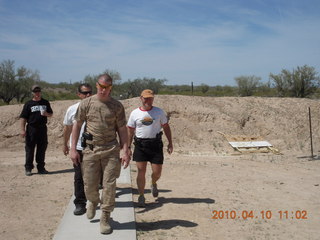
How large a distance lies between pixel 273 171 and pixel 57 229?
5.93m

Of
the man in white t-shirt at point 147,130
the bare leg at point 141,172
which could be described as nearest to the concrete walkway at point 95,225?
the bare leg at point 141,172

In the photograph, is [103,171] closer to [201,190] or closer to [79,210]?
[79,210]

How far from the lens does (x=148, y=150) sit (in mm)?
5238

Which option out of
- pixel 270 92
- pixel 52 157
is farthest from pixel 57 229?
pixel 270 92

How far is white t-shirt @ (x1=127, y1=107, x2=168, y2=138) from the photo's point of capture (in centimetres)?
519

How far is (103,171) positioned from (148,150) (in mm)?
1187

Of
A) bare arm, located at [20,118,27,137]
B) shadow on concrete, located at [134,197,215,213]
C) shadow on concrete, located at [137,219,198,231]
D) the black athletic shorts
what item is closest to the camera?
shadow on concrete, located at [137,219,198,231]

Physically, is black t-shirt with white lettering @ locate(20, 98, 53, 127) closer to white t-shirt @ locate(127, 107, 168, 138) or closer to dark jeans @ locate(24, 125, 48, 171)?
dark jeans @ locate(24, 125, 48, 171)

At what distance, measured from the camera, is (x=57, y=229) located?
14.4 feet

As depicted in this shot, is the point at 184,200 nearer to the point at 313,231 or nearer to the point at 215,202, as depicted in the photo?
the point at 215,202

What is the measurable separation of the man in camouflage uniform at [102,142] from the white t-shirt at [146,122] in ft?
3.29
